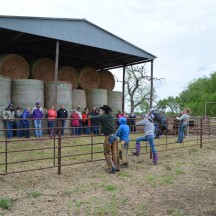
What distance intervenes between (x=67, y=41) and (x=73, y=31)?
0.61 meters

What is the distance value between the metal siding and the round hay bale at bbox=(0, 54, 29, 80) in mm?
2136

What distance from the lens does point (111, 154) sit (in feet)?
28.3

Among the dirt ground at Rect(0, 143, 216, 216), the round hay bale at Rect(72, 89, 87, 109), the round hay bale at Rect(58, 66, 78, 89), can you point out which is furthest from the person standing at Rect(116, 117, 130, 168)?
the round hay bale at Rect(58, 66, 78, 89)

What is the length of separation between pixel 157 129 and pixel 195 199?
25.5 feet

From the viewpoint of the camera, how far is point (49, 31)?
47.3 feet

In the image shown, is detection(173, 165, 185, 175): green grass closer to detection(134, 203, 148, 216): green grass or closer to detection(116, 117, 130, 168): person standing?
detection(116, 117, 130, 168): person standing

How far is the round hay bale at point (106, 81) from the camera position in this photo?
20.5m

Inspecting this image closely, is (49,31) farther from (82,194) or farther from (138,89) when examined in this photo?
(138,89)

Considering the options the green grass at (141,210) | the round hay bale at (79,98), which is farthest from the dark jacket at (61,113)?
the green grass at (141,210)

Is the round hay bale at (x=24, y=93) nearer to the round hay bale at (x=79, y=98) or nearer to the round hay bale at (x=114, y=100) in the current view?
the round hay bale at (x=79, y=98)

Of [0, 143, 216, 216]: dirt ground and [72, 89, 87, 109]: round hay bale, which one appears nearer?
[0, 143, 216, 216]: dirt ground

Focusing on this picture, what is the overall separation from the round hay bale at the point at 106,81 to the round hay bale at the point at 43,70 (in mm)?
4011

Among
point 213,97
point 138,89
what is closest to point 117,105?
point 138,89

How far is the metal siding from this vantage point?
13.5 m
